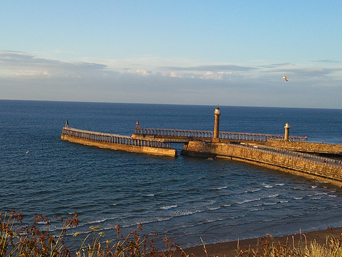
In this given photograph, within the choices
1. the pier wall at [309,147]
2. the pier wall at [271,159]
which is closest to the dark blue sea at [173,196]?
the pier wall at [271,159]

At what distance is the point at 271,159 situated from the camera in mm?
52031

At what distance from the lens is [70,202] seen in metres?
31.8

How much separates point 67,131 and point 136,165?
121 ft

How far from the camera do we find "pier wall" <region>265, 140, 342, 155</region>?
6148 centimetres

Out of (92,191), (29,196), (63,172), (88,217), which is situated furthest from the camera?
(63,172)

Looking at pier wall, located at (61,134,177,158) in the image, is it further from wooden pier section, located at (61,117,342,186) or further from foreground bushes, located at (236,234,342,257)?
foreground bushes, located at (236,234,342,257)

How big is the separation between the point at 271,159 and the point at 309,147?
1591cm

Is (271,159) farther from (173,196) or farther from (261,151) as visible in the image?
(173,196)

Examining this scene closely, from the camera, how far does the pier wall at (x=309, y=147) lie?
2421 inches

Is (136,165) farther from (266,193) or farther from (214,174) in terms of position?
(266,193)

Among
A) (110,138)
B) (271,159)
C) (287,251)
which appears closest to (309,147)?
(271,159)

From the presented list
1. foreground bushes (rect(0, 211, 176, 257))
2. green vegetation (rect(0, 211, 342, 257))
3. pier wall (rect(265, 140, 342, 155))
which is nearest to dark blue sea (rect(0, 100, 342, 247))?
green vegetation (rect(0, 211, 342, 257))

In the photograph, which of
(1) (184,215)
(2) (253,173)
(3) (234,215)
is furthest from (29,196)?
(2) (253,173)

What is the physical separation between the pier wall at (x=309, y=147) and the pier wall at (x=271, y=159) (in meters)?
12.6
